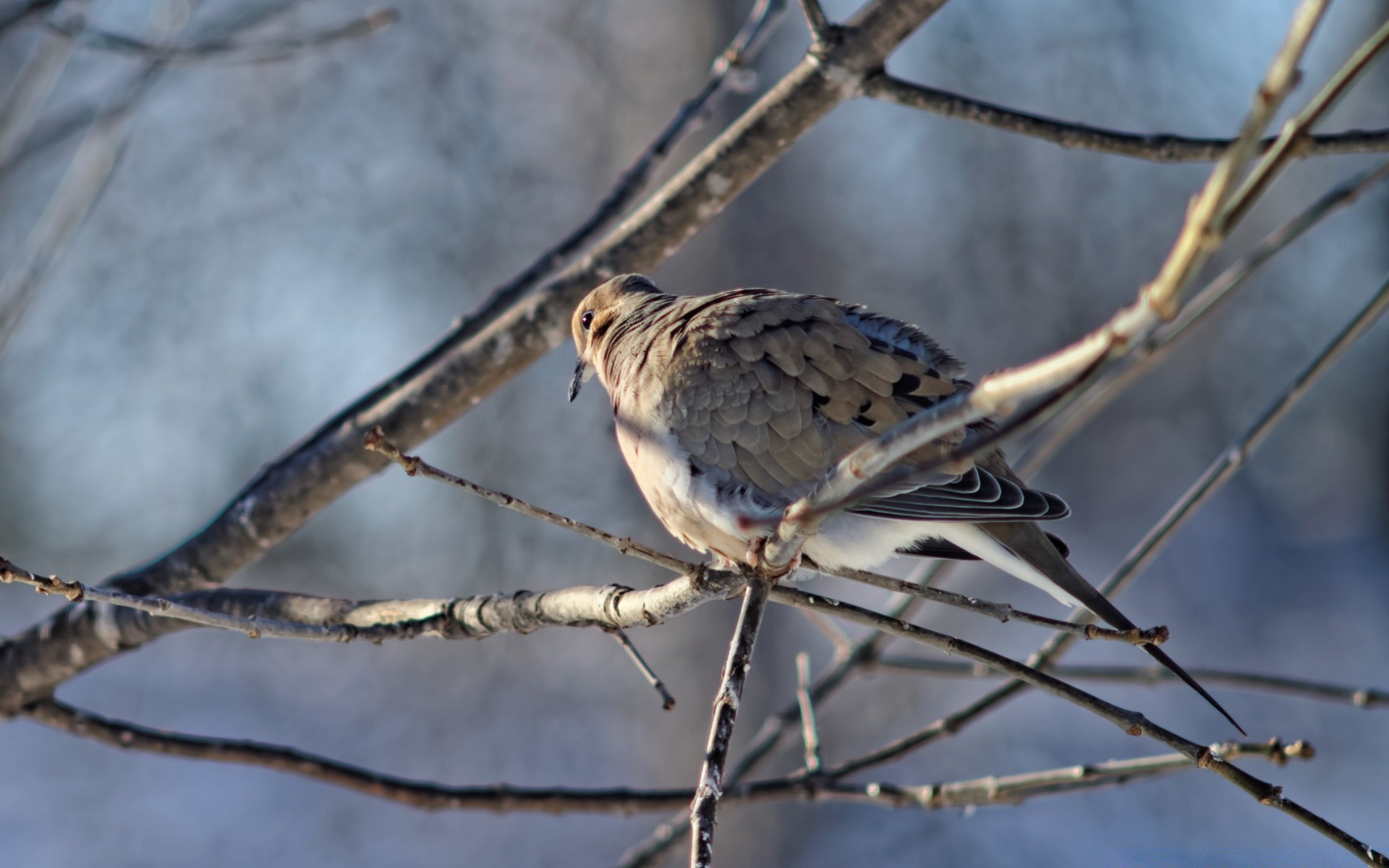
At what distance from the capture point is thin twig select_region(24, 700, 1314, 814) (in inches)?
84.7

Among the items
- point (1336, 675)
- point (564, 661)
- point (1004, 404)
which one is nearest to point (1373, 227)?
point (1336, 675)

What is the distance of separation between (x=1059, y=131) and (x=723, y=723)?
1463 millimetres

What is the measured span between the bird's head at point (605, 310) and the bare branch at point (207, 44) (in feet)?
2.71

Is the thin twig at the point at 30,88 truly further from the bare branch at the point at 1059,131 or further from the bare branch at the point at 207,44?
the bare branch at the point at 1059,131

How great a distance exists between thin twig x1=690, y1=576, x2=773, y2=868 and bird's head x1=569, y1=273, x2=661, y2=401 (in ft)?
4.21

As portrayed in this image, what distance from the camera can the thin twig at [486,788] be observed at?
215 cm

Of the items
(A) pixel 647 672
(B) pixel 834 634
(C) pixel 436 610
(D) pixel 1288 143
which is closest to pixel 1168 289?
(D) pixel 1288 143

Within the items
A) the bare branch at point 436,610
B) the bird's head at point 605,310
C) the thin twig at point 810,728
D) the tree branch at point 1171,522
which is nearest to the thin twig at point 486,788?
the thin twig at point 810,728

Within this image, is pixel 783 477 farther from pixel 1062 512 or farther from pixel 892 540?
pixel 1062 512

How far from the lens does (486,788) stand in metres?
2.23

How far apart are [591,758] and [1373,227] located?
6.20 meters

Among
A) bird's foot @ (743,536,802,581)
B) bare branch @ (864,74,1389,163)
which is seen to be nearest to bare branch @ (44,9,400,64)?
bare branch @ (864,74,1389,163)

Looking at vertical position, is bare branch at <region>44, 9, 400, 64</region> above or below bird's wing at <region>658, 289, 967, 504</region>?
above

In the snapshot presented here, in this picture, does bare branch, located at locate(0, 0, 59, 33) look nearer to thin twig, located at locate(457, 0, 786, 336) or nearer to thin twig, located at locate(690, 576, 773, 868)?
thin twig, located at locate(457, 0, 786, 336)
